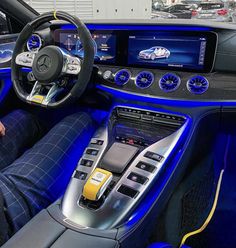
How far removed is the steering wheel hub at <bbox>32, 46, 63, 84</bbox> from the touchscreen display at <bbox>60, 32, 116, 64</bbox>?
175 millimetres

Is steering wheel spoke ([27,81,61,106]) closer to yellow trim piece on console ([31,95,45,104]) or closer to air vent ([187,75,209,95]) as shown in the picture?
yellow trim piece on console ([31,95,45,104])

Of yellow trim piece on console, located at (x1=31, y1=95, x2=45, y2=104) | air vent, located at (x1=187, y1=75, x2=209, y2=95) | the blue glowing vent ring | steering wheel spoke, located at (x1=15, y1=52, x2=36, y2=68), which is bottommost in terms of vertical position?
yellow trim piece on console, located at (x1=31, y1=95, x2=45, y2=104)

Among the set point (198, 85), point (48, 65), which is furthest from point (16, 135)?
point (198, 85)

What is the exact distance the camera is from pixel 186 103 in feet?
3.81

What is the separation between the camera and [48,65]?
1.22 metres

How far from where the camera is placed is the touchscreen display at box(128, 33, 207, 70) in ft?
3.94

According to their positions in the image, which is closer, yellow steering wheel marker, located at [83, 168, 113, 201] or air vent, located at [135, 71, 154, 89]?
yellow steering wheel marker, located at [83, 168, 113, 201]

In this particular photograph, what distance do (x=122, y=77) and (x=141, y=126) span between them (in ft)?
0.83

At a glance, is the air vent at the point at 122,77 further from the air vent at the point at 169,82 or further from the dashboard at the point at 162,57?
the air vent at the point at 169,82

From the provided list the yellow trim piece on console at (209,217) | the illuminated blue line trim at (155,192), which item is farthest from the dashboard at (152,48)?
the yellow trim piece on console at (209,217)

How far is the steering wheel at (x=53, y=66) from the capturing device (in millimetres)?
1146

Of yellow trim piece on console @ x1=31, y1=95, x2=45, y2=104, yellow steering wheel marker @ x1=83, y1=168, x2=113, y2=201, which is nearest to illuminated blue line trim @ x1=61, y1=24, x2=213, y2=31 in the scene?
yellow trim piece on console @ x1=31, y1=95, x2=45, y2=104

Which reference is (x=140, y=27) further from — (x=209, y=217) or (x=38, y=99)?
(x=209, y=217)

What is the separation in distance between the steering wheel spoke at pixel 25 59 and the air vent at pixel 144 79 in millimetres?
437
